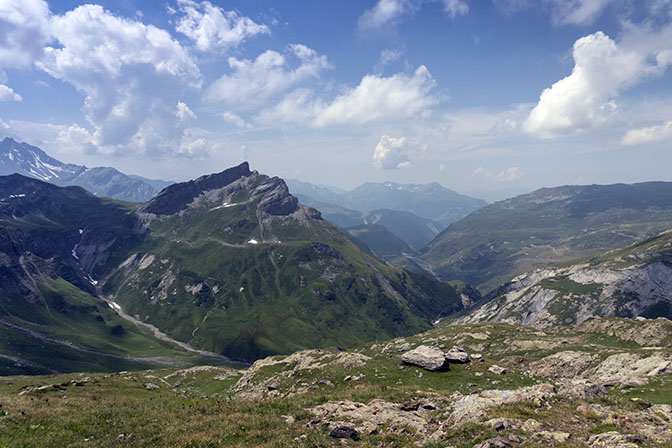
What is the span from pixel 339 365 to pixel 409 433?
35.1m

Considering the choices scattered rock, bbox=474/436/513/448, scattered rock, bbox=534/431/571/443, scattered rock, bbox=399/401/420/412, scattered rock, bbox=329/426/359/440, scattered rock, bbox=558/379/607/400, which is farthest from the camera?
scattered rock, bbox=558/379/607/400

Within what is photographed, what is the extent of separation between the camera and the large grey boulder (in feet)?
158

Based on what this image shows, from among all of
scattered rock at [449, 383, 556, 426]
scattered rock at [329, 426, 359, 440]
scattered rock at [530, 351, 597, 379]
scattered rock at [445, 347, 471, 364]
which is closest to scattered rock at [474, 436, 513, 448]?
scattered rock at [449, 383, 556, 426]

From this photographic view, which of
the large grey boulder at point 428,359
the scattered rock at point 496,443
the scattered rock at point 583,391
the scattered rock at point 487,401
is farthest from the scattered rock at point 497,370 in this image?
the scattered rock at point 496,443

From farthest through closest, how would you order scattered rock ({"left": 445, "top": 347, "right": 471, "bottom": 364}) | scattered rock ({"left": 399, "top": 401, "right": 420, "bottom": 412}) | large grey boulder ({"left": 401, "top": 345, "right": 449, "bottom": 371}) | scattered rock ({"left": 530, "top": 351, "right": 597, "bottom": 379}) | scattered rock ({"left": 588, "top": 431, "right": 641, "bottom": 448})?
scattered rock ({"left": 530, "top": 351, "right": 597, "bottom": 379}), scattered rock ({"left": 445, "top": 347, "right": 471, "bottom": 364}), large grey boulder ({"left": 401, "top": 345, "right": 449, "bottom": 371}), scattered rock ({"left": 399, "top": 401, "right": 420, "bottom": 412}), scattered rock ({"left": 588, "top": 431, "right": 641, "bottom": 448})

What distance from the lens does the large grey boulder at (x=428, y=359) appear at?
1899 inches

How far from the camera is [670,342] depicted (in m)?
65.9

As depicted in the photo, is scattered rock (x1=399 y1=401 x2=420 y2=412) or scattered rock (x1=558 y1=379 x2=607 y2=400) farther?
scattered rock (x1=558 y1=379 x2=607 y2=400)

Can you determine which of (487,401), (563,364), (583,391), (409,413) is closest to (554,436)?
(487,401)

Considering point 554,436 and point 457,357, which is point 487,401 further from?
point 457,357

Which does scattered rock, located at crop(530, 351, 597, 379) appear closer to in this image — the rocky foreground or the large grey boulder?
the rocky foreground

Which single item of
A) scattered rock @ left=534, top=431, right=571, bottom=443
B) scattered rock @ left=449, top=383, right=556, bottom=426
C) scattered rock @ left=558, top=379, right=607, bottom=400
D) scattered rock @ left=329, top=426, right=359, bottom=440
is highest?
scattered rock @ left=534, top=431, right=571, bottom=443

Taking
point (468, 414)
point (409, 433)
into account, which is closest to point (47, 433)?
point (409, 433)

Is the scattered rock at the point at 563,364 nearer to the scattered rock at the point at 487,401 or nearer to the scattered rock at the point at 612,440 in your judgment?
the scattered rock at the point at 487,401
